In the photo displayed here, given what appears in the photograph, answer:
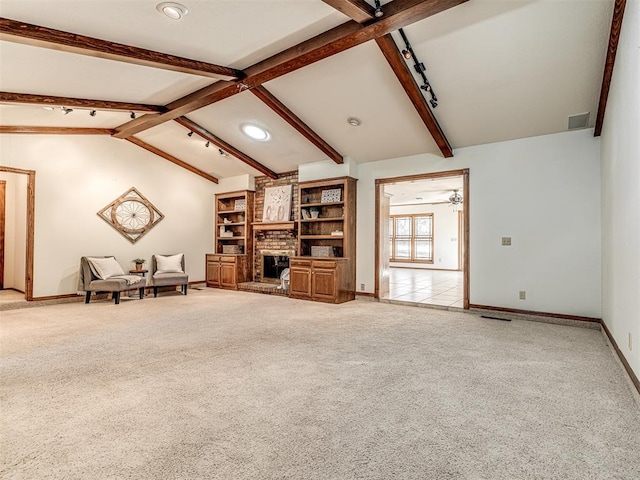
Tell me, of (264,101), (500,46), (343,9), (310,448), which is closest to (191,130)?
(264,101)

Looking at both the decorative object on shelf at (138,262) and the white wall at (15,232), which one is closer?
the white wall at (15,232)

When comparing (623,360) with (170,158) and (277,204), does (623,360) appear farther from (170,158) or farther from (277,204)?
(170,158)

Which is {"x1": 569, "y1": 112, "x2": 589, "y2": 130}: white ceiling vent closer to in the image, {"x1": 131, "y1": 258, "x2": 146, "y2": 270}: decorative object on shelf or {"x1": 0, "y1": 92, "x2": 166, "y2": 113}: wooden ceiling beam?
{"x1": 0, "y1": 92, "x2": 166, "y2": 113}: wooden ceiling beam

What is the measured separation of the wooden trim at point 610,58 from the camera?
9.71 feet

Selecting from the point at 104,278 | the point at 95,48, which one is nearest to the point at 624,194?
the point at 95,48

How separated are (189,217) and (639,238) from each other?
331 inches

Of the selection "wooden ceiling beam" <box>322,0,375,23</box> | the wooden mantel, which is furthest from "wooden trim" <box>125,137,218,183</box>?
"wooden ceiling beam" <box>322,0,375,23</box>

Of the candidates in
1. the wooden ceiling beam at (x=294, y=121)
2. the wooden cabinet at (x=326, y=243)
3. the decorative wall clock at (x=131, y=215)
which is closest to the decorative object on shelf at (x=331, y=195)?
the wooden cabinet at (x=326, y=243)

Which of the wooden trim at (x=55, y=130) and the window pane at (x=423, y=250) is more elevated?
the wooden trim at (x=55, y=130)

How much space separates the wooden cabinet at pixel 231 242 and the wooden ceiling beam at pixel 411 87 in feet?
16.1

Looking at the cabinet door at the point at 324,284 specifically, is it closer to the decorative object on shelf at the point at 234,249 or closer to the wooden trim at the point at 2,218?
the decorative object on shelf at the point at 234,249

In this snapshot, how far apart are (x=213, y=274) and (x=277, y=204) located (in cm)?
255

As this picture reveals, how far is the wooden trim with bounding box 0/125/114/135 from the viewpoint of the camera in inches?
233

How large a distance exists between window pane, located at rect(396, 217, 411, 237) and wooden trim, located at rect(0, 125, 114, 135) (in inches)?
441
